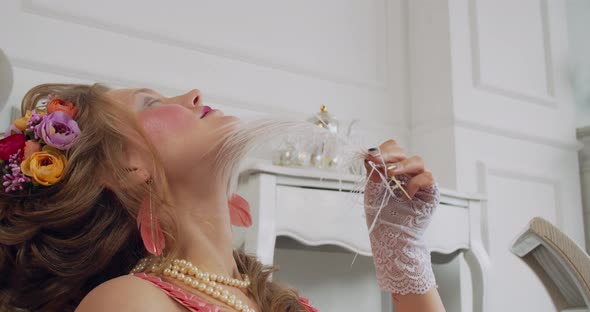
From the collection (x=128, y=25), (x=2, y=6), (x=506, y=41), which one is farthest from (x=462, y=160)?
(x=2, y=6)

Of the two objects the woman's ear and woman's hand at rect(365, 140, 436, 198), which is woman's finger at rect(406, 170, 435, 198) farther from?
the woman's ear

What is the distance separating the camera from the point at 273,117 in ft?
3.23

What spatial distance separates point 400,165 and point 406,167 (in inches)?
0.4

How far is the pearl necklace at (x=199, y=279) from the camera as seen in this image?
36.2 inches

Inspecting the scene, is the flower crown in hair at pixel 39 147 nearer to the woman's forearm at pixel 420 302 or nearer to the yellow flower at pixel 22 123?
the yellow flower at pixel 22 123

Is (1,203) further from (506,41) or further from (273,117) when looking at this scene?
(506,41)

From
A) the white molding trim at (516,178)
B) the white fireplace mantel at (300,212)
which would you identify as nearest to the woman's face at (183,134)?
the white fireplace mantel at (300,212)

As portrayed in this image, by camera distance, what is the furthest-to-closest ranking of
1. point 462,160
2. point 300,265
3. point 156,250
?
point 462,160
point 300,265
point 156,250

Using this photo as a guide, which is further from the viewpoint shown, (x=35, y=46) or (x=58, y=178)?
(x=35, y=46)

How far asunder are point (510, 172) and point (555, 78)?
1.79 feet

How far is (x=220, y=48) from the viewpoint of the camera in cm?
223

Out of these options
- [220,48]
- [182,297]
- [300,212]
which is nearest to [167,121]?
[182,297]

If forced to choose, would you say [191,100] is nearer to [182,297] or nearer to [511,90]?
[182,297]

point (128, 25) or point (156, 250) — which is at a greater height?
point (128, 25)
